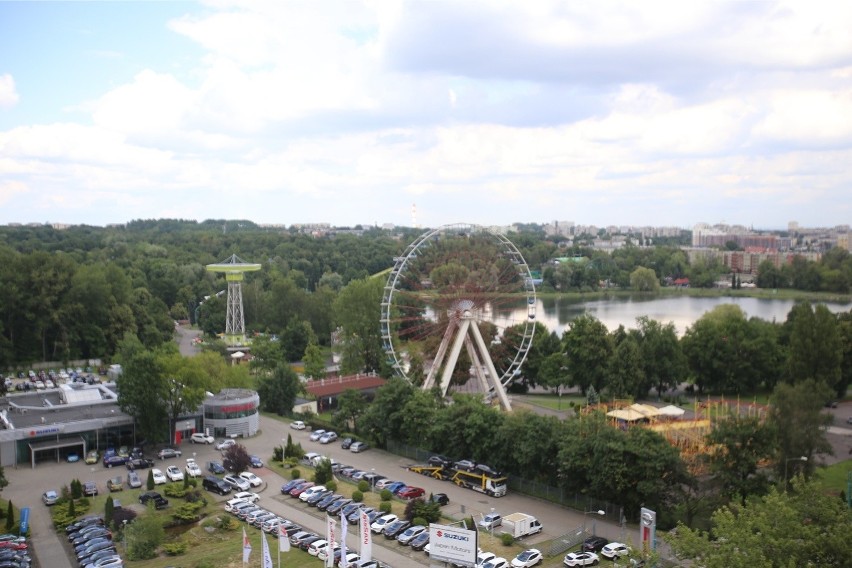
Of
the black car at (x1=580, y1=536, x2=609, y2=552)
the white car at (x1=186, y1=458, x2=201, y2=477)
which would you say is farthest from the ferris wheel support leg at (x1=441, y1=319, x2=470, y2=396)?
the black car at (x1=580, y1=536, x2=609, y2=552)

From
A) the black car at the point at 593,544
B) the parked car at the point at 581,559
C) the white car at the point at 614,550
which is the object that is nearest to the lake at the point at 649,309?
the black car at the point at 593,544

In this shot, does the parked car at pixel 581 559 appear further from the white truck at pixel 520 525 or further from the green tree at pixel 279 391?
the green tree at pixel 279 391

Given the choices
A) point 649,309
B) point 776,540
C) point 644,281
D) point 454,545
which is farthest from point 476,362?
point 644,281

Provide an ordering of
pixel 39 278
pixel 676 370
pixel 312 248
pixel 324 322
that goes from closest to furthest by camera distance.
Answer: pixel 676 370 < pixel 39 278 < pixel 324 322 < pixel 312 248

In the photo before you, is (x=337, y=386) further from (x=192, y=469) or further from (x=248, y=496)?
(x=248, y=496)

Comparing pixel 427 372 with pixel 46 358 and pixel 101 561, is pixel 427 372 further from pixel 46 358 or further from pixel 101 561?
pixel 46 358

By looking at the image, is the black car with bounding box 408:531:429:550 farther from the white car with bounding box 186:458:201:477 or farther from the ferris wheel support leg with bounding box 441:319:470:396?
the ferris wheel support leg with bounding box 441:319:470:396

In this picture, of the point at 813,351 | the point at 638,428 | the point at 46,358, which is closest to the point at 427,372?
the point at 638,428
